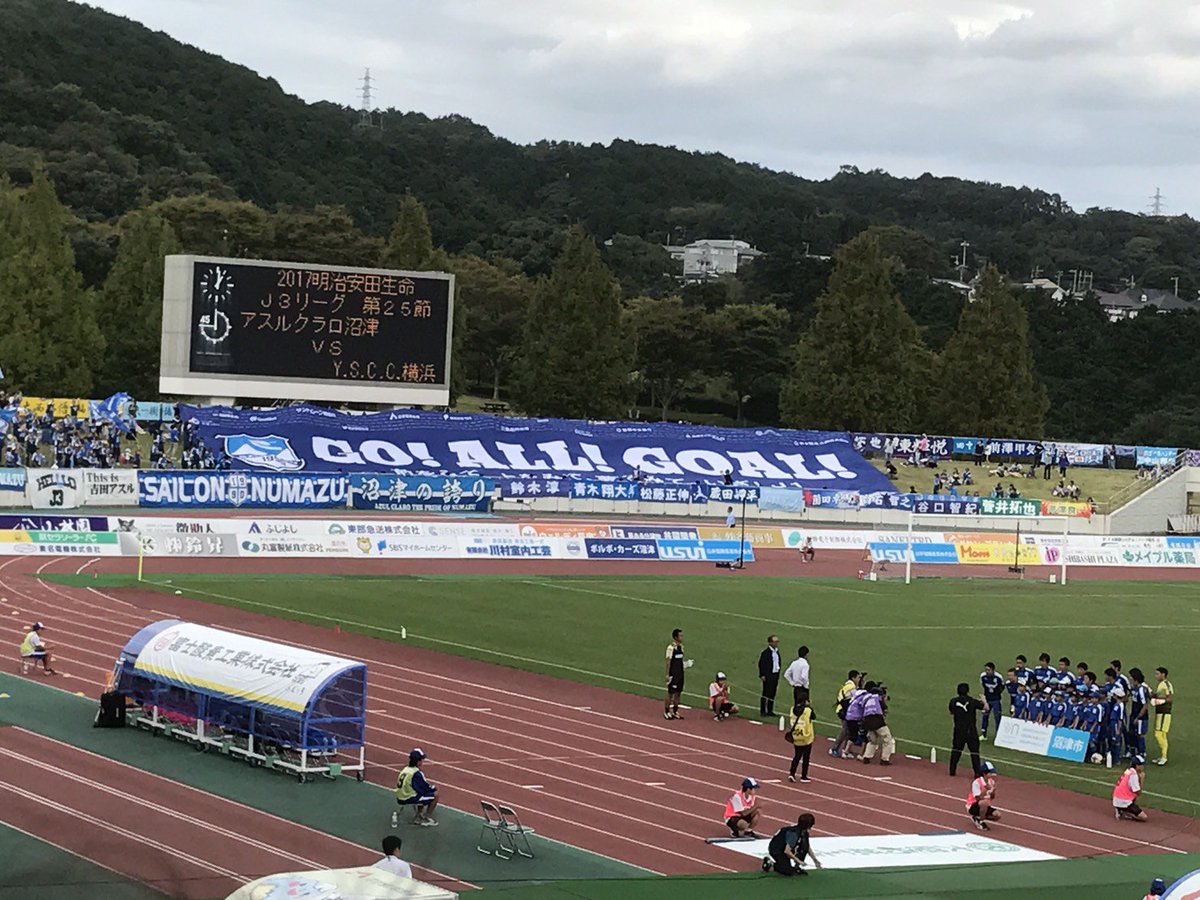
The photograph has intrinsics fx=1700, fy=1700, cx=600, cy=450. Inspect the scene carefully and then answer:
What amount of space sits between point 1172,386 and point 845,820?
4175 inches

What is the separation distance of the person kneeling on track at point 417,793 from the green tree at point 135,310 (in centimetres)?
6983

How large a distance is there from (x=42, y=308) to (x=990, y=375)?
5187cm

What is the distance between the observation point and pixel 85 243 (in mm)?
107312

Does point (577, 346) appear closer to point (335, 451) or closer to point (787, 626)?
point (335, 451)

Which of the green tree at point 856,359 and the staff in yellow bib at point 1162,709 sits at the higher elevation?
the green tree at point 856,359

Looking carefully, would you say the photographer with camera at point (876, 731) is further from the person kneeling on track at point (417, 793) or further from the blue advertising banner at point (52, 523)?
the blue advertising banner at point (52, 523)

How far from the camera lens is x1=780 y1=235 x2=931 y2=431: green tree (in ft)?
315

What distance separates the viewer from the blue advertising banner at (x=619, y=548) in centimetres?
5675

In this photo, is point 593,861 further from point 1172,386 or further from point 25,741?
point 1172,386

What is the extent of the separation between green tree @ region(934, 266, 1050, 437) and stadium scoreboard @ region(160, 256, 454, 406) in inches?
1527

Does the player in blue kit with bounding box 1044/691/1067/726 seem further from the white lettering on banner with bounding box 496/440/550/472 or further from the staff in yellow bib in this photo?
the white lettering on banner with bounding box 496/440/550/472

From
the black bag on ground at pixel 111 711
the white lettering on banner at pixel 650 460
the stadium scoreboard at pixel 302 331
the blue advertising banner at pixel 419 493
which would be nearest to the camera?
the black bag on ground at pixel 111 711

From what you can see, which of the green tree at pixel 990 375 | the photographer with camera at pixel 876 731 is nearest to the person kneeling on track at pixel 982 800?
the photographer with camera at pixel 876 731

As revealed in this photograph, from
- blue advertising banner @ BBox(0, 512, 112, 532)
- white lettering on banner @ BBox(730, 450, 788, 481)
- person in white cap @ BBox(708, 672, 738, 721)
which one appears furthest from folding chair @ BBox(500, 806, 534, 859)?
white lettering on banner @ BBox(730, 450, 788, 481)
